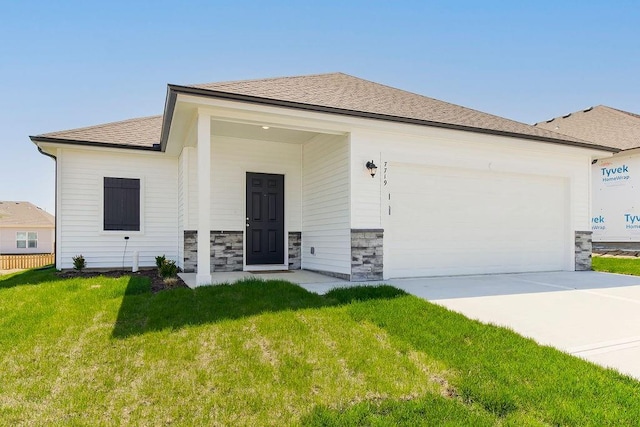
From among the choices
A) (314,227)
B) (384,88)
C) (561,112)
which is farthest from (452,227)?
(561,112)

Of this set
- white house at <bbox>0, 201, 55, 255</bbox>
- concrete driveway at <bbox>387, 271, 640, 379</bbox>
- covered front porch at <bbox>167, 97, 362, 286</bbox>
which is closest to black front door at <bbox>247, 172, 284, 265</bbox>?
covered front porch at <bbox>167, 97, 362, 286</bbox>

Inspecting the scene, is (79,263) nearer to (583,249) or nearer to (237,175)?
(237,175)

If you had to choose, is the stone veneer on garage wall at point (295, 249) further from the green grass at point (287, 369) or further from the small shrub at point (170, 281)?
the green grass at point (287, 369)

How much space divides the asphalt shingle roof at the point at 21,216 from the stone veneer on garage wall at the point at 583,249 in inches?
1082

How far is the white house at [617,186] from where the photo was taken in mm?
12836

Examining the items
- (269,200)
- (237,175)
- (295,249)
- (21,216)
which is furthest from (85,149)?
(21,216)

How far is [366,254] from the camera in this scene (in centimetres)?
701

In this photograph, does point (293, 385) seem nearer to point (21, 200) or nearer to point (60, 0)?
point (60, 0)

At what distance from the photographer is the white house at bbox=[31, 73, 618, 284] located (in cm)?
706

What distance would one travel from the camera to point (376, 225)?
7.14 metres

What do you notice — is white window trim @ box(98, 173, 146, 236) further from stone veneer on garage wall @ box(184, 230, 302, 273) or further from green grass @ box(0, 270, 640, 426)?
green grass @ box(0, 270, 640, 426)

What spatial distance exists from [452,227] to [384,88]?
4.05 meters

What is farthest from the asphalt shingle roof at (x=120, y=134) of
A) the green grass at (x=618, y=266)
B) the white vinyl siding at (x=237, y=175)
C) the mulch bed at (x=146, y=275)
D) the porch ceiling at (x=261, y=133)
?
the green grass at (x=618, y=266)

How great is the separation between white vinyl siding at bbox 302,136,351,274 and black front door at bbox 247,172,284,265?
0.57 m
